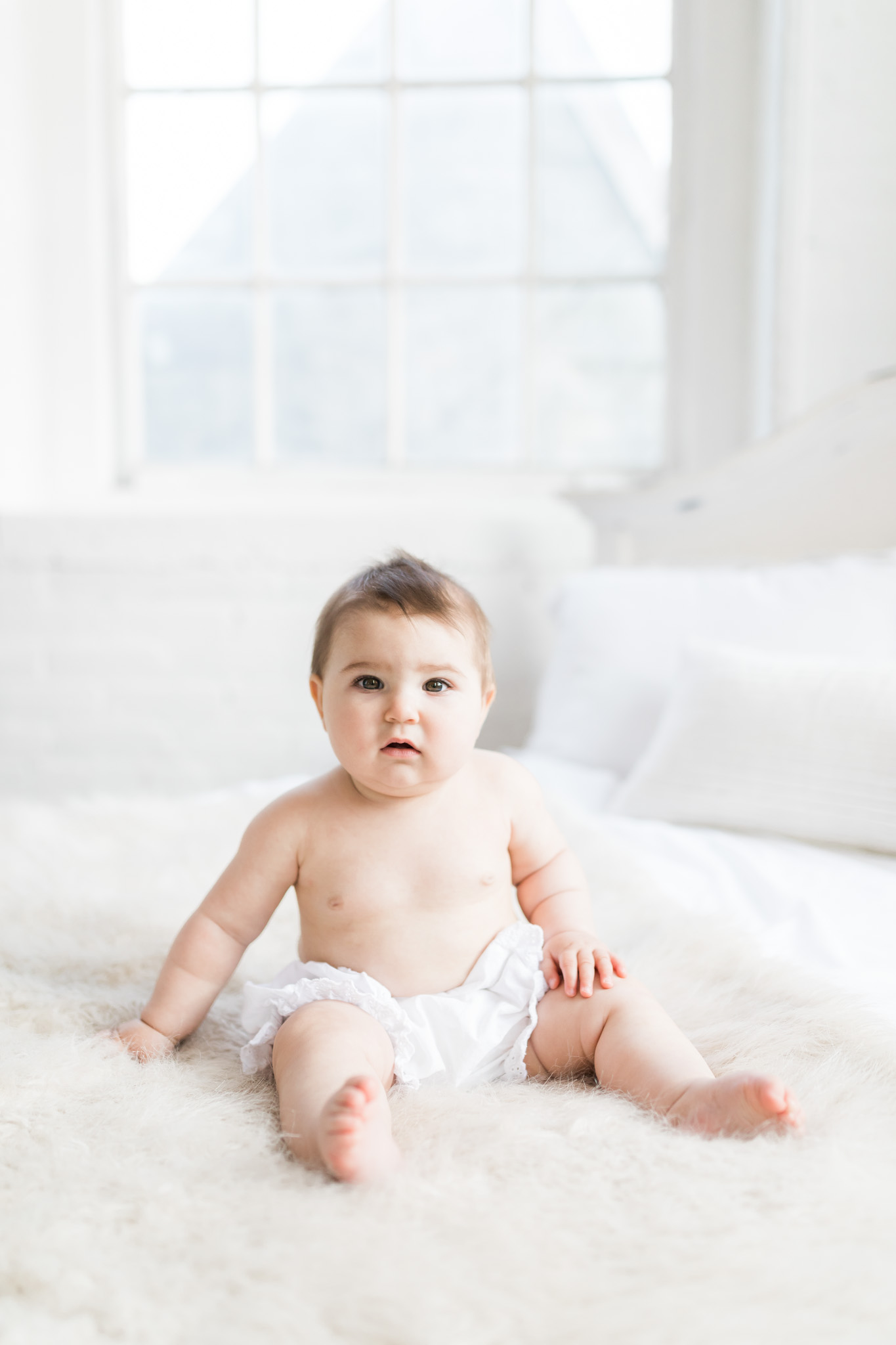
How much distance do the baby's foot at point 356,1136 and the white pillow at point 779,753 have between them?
800 millimetres

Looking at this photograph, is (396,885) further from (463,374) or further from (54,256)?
(54,256)

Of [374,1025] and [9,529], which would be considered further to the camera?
[9,529]

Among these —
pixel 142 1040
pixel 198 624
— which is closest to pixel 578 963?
pixel 142 1040

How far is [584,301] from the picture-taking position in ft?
7.60

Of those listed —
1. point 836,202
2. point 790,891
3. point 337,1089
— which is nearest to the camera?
point 337,1089

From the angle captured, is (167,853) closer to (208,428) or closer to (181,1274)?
(181,1274)

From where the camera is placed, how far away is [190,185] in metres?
2.37

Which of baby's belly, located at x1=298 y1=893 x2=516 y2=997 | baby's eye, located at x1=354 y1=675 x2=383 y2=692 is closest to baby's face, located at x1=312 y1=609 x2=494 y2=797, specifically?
baby's eye, located at x1=354 y1=675 x2=383 y2=692

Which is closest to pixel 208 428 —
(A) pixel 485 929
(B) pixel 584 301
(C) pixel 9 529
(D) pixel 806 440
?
(C) pixel 9 529

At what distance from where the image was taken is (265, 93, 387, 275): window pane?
2311 mm

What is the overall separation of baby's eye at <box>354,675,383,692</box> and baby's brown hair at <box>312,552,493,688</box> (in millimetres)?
41

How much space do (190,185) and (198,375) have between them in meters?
0.43

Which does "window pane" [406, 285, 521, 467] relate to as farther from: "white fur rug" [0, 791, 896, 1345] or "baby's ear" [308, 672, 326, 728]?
"white fur rug" [0, 791, 896, 1345]

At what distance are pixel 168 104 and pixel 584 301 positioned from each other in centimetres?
107
